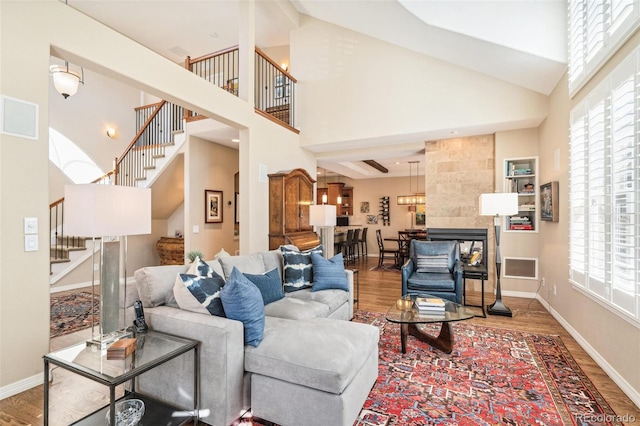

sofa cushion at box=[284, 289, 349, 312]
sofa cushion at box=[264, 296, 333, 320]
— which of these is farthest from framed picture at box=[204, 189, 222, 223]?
sofa cushion at box=[264, 296, 333, 320]

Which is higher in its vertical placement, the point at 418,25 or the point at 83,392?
the point at 418,25

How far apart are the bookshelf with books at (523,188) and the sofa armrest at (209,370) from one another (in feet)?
16.0

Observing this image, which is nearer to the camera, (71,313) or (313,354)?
(313,354)

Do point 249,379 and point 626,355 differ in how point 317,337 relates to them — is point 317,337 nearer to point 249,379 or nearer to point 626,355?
point 249,379

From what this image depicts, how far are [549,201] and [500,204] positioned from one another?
671 mm

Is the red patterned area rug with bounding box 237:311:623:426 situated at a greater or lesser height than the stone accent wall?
lesser

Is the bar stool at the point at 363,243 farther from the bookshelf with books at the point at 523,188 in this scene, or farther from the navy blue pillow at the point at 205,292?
the navy blue pillow at the point at 205,292

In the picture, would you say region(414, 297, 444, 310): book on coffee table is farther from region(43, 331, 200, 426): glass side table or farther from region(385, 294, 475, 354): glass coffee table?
region(43, 331, 200, 426): glass side table

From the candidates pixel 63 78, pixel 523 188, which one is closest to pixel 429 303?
pixel 523 188

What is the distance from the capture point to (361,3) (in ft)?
14.6

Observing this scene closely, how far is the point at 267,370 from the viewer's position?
187 centimetres

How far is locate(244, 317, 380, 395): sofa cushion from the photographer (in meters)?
1.72

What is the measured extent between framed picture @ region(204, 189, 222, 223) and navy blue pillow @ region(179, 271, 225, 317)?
3.96 m

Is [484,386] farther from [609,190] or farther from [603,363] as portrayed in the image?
[609,190]
